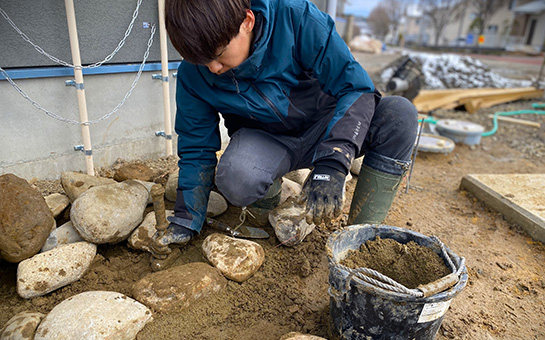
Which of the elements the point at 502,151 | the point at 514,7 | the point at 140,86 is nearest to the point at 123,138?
the point at 140,86

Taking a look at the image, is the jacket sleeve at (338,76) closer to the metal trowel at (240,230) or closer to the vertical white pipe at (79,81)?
the metal trowel at (240,230)

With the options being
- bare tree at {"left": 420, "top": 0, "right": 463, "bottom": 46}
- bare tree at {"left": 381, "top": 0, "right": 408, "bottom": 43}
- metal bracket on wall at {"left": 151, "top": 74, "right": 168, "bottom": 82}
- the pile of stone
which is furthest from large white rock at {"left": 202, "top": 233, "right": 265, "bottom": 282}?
bare tree at {"left": 381, "top": 0, "right": 408, "bottom": 43}

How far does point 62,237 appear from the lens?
1.97 m

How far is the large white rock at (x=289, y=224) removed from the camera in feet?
6.70

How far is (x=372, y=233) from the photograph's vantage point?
5.39 ft

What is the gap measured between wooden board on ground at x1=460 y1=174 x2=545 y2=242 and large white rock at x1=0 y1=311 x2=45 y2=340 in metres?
2.75

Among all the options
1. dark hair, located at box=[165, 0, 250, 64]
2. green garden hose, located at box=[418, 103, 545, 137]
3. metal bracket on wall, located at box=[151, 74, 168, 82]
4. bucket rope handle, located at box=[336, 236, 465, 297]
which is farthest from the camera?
green garden hose, located at box=[418, 103, 545, 137]

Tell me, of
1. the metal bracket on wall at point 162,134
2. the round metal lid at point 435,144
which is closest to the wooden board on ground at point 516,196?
the round metal lid at point 435,144

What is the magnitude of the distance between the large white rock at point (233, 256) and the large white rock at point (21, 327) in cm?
74

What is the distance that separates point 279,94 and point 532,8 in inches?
1345

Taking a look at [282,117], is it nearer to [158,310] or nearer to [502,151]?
[158,310]

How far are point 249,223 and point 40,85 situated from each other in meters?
1.57

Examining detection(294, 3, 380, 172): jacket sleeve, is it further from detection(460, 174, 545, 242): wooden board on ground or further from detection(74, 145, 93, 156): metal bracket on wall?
detection(74, 145, 93, 156): metal bracket on wall

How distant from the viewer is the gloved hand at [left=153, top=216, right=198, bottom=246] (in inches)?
72.2
